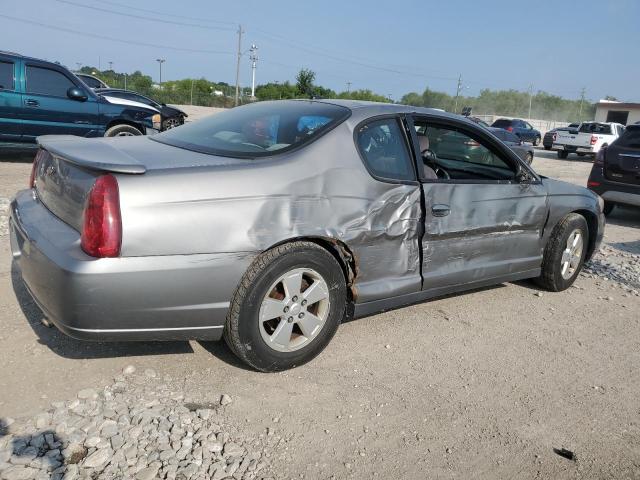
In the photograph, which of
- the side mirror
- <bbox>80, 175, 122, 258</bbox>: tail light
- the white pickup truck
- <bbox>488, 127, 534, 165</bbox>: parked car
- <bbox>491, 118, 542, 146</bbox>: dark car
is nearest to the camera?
<bbox>80, 175, 122, 258</bbox>: tail light

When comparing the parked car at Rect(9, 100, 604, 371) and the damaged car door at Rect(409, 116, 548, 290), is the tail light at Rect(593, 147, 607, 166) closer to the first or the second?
the damaged car door at Rect(409, 116, 548, 290)

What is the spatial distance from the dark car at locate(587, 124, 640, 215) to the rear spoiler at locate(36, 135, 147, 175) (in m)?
7.85

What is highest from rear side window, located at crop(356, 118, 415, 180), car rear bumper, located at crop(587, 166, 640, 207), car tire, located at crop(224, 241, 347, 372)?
rear side window, located at crop(356, 118, 415, 180)

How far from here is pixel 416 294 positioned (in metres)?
3.80

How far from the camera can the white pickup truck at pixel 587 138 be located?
22.2 metres

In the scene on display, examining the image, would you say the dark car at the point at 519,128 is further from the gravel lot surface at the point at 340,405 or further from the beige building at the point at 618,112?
the gravel lot surface at the point at 340,405

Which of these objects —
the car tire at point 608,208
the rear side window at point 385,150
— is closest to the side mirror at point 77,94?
the rear side window at point 385,150

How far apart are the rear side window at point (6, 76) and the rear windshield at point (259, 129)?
6.61 metres

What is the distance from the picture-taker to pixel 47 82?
9.38 metres

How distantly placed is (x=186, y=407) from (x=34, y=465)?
0.72 meters

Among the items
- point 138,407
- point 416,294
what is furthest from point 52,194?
point 416,294

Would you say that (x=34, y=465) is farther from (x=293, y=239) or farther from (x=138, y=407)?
(x=293, y=239)

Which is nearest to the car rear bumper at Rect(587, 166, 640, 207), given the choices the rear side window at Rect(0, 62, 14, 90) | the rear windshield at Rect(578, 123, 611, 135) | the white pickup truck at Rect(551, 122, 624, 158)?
the rear side window at Rect(0, 62, 14, 90)

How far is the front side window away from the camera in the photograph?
417 centimetres
